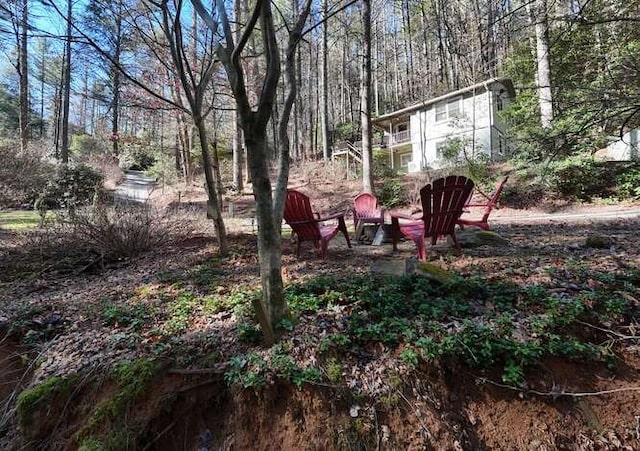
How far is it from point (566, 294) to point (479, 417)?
1332mm

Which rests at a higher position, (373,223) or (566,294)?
(373,223)

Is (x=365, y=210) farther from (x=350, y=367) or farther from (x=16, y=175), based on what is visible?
(x=16, y=175)

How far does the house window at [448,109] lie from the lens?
58.3ft

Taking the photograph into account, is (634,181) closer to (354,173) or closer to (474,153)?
(474,153)

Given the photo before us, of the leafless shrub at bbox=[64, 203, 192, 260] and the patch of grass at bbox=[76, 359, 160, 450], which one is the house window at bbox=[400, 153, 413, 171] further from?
the patch of grass at bbox=[76, 359, 160, 450]

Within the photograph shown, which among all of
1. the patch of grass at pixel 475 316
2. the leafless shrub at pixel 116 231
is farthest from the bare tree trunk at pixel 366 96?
the patch of grass at pixel 475 316

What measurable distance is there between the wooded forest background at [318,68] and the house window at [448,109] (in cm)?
158

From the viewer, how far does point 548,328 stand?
2.24 meters

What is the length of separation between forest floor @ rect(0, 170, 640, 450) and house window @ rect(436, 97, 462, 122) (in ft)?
54.5

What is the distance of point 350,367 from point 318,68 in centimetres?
2384

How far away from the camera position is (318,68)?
23.0 meters

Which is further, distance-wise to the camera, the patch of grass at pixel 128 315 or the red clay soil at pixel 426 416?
the patch of grass at pixel 128 315

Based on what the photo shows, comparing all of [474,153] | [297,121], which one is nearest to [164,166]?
[297,121]

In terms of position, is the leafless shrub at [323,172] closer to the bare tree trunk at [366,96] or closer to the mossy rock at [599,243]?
the bare tree trunk at [366,96]
